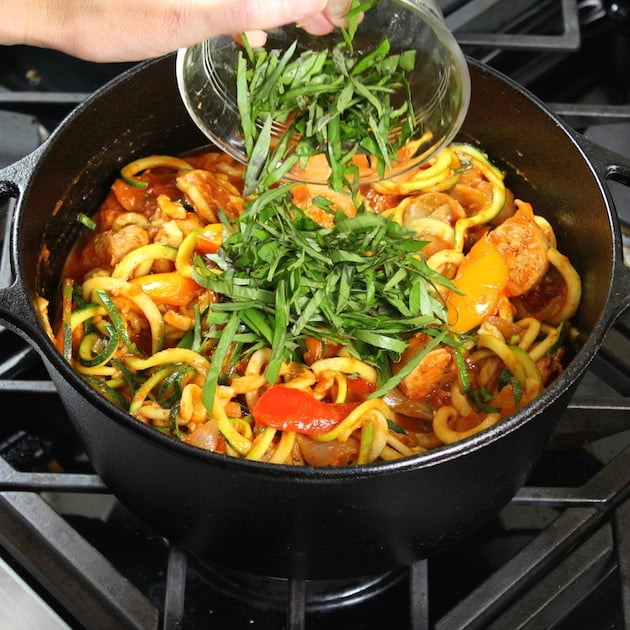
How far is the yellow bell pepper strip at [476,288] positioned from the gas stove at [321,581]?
1.08ft

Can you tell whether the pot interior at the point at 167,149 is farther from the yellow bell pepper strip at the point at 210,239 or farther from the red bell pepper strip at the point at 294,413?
the red bell pepper strip at the point at 294,413

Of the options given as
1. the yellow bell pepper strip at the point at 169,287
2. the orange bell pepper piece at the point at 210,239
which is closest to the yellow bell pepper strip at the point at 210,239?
the orange bell pepper piece at the point at 210,239

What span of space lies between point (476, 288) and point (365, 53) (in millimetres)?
650

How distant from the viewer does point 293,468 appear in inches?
A: 63.5

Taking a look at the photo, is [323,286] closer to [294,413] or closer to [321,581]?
[294,413]

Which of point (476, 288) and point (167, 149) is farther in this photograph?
point (167, 149)

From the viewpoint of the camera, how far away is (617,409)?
7.38 feet

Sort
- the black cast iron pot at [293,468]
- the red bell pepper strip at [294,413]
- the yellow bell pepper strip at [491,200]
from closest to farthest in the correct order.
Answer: the black cast iron pot at [293,468]
the red bell pepper strip at [294,413]
the yellow bell pepper strip at [491,200]

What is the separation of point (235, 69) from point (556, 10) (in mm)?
1709

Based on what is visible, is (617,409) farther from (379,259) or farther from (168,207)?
(168,207)

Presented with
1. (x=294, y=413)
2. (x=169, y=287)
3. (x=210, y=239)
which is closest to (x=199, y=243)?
(x=210, y=239)

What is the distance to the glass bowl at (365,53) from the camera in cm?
206

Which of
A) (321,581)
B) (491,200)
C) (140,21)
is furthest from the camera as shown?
(491,200)

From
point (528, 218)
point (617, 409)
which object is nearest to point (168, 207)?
point (528, 218)
